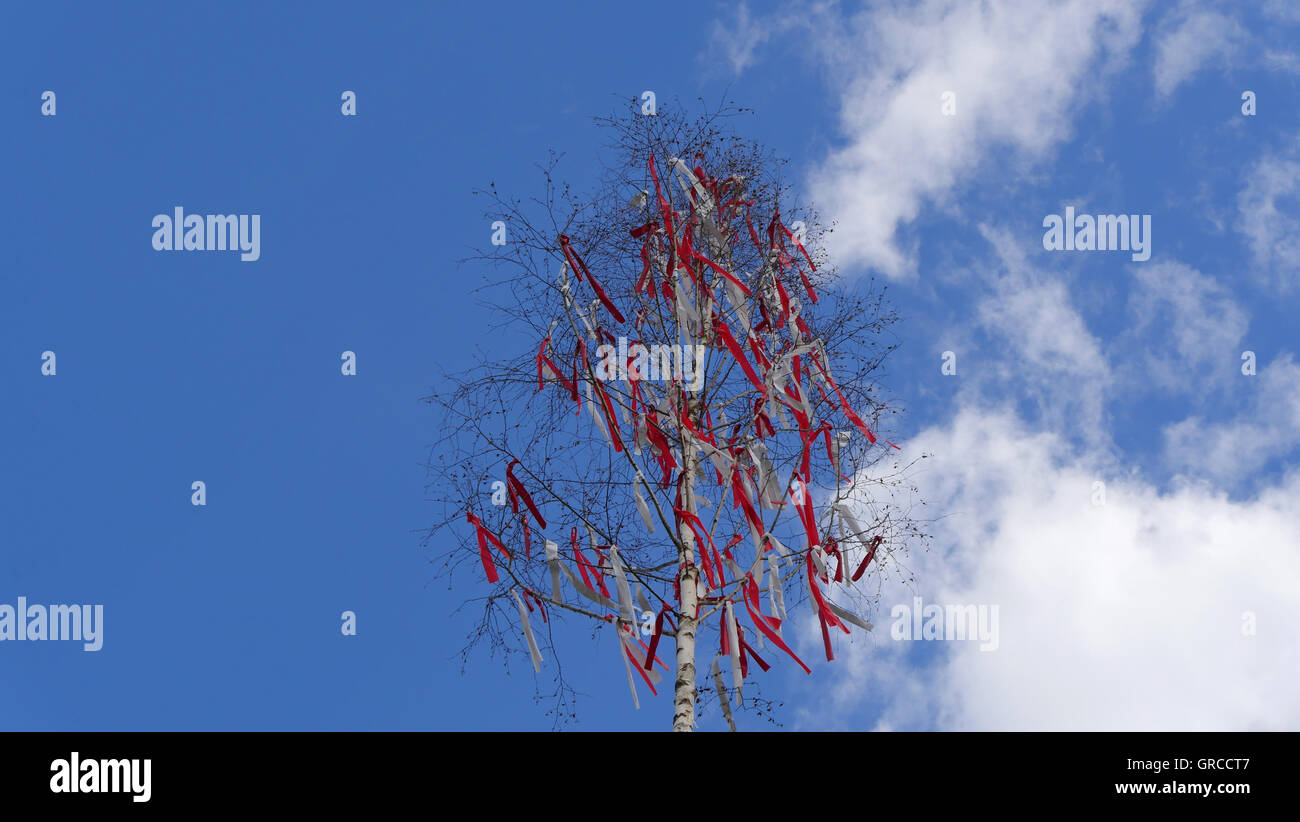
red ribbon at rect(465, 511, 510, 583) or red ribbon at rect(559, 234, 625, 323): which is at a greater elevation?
red ribbon at rect(559, 234, 625, 323)

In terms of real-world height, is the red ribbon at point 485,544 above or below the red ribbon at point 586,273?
below

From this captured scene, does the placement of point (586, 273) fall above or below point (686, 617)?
above

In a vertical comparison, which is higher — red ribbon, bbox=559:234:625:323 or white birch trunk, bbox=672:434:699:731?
red ribbon, bbox=559:234:625:323

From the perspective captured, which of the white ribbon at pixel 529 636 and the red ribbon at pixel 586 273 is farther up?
the red ribbon at pixel 586 273

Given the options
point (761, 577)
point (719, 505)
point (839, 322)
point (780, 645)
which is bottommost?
point (780, 645)

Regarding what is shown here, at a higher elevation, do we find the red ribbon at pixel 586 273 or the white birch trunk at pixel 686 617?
the red ribbon at pixel 586 273
